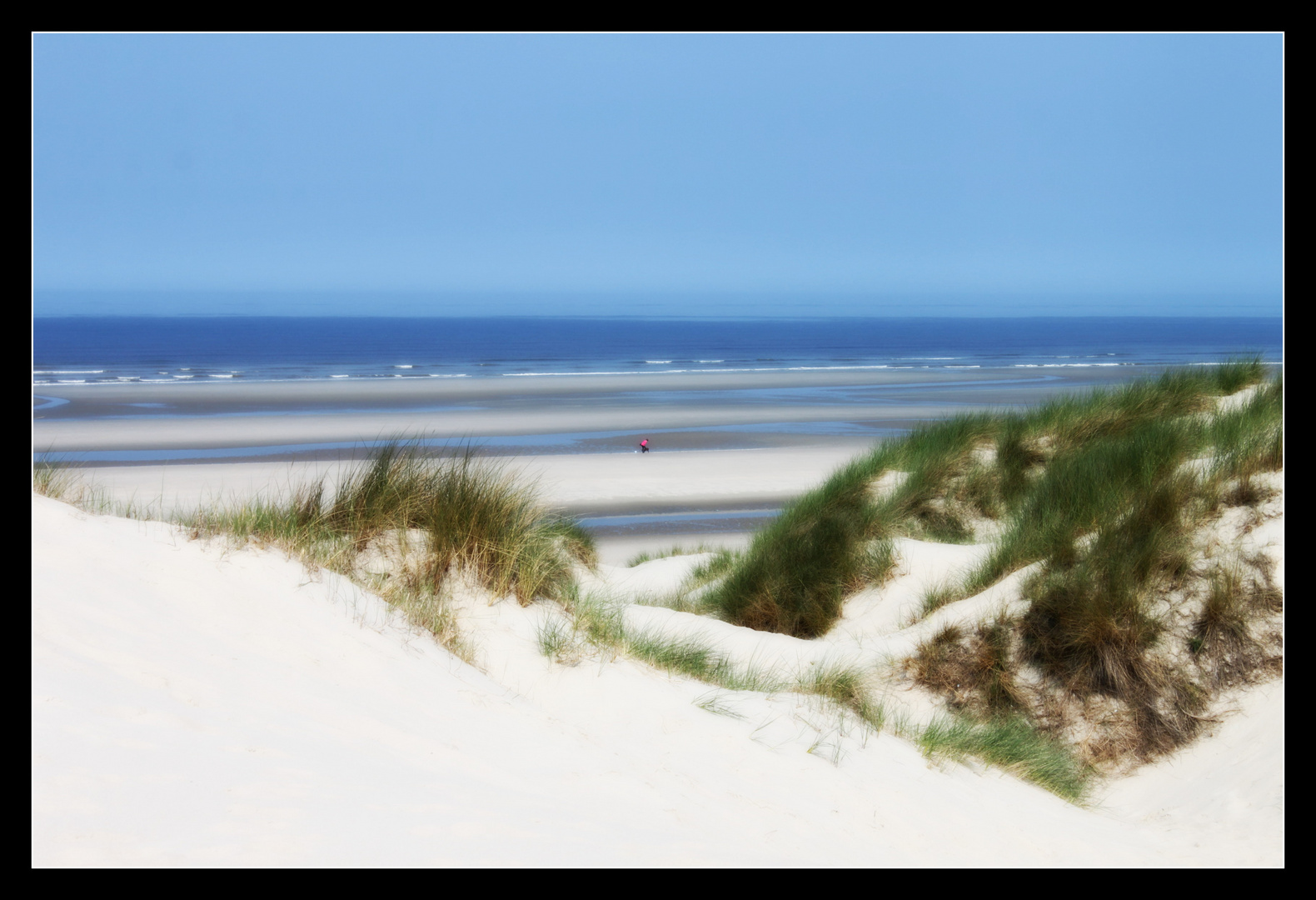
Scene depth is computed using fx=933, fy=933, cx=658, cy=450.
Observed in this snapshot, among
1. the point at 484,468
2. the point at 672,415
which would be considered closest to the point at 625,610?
the point at 484,468

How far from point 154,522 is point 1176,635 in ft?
19.6

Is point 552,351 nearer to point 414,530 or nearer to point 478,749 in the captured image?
point 414,530

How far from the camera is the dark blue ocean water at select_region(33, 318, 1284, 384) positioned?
41.6m

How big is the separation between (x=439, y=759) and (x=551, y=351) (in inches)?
2252

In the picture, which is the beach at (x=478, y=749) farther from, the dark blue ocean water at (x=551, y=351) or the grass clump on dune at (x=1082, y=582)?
the dark blue ocean water at (x=551, y=351)

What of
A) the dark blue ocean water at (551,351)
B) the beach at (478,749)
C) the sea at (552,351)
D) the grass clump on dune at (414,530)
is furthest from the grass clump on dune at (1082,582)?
the dark blue ocean water at (551,351)

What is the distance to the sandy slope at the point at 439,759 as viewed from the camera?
2.69 meters

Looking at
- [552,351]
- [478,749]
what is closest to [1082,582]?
[478,749]

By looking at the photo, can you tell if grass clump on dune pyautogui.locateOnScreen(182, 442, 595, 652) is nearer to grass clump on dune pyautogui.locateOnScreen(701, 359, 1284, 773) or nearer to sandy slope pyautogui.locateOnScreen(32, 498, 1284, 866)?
sandy slope pyautogui.locateOnScreen(32, 498, 1284, 866)

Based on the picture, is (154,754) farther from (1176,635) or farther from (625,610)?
(1176,635)

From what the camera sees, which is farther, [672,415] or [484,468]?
[672,415]

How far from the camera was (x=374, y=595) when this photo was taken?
16.3 feet

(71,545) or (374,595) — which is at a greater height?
(71,545)
